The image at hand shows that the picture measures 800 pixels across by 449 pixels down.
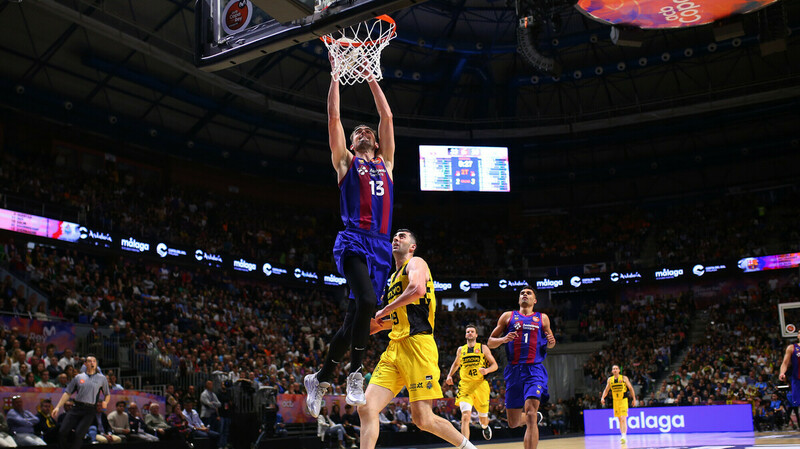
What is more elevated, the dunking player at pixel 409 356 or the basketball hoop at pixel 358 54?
the basketball hoop at pixel 358 54

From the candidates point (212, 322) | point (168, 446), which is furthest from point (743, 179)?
point (168, 446)

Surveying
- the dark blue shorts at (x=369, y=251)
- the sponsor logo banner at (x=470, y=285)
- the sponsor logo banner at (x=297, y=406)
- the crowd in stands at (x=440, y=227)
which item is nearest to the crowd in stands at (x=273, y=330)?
the sponsor logo banner at (x=297, y=406)

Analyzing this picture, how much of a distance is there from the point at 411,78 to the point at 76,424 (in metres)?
24.2

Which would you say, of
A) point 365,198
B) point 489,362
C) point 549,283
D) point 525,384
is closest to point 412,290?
point 365,198

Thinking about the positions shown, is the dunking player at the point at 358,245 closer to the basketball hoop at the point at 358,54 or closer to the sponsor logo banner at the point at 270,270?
the basketball hoop at the point at 358,54

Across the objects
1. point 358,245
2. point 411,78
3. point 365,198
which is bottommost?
point 358,245

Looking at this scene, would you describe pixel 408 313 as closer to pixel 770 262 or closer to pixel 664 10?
pixel 664 10

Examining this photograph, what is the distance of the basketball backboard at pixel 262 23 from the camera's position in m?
7.21

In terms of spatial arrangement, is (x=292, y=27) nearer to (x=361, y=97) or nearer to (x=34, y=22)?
(x=34, y=22)

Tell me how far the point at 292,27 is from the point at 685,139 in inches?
1392

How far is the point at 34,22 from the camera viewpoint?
83.0ft

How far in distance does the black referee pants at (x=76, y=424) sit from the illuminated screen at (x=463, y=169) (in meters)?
23.2

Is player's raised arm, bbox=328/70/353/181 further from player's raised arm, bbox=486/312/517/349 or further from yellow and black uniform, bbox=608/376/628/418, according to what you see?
yellow and black uniform, bbox=608/376/628/418

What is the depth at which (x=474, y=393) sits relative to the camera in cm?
1477
